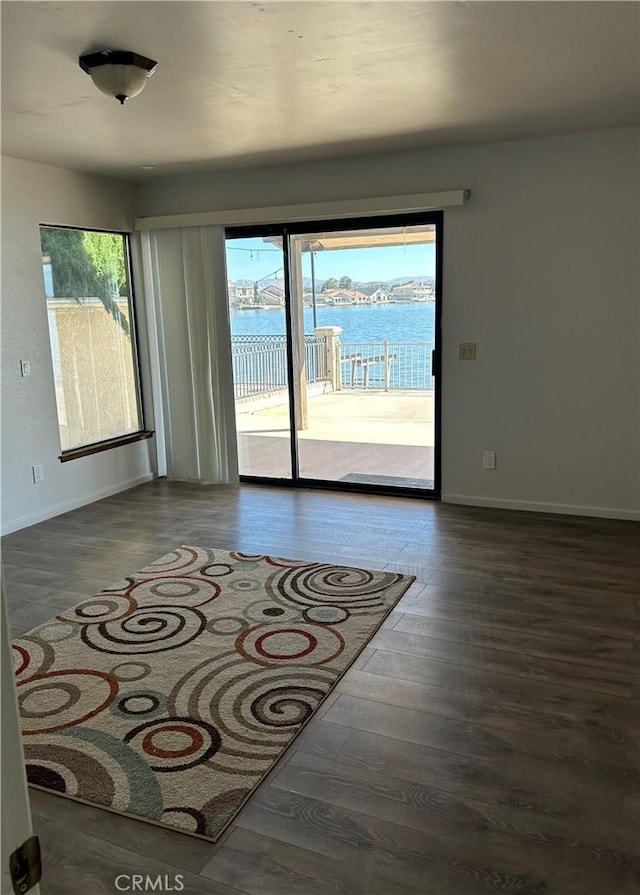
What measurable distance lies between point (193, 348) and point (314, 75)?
2990mm

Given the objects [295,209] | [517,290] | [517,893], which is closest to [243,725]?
[517,893]

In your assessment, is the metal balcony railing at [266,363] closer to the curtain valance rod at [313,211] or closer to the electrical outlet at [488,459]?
the curtain valance rod at [313,211]

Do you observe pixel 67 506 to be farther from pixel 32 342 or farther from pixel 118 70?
pixel 118 70

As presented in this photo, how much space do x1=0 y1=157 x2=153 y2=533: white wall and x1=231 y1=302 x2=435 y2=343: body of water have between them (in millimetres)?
1449

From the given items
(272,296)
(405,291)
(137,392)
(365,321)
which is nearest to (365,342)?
(365,321)

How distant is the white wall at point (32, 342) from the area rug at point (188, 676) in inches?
56.9

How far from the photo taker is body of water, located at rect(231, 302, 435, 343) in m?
5.07

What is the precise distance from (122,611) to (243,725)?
120 cm

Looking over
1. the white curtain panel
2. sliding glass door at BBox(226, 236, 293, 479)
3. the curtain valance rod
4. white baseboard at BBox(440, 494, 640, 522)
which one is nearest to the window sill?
the white curtain panel

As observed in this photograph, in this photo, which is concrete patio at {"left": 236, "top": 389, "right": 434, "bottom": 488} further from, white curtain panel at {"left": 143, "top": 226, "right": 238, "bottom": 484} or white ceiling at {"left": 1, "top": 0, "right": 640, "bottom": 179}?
white ceiling at {"left": 1, "top": 0, "right": 640, "bottom": 179}

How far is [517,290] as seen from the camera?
4.64 m

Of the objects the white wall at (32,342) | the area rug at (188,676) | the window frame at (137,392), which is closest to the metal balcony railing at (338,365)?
the window frame at (137,392)

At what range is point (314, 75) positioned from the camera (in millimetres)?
3023

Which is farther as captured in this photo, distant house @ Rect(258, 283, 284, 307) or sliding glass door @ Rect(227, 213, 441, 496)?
distant house @ Rect(258, 283, 284, 307)
